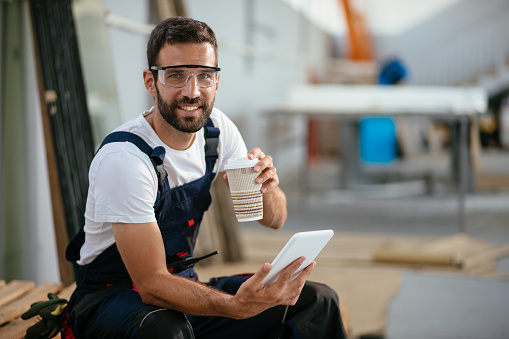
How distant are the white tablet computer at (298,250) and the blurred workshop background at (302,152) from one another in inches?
58.3

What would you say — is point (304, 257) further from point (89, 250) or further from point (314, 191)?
point (314, 191)

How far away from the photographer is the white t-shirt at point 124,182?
5.59 ft

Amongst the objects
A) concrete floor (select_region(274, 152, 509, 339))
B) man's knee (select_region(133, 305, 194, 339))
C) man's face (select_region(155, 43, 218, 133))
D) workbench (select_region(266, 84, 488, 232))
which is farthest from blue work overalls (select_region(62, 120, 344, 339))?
workbench (select_region(266, 84, 488, 232))

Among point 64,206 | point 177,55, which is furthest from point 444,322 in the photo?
point 177,55

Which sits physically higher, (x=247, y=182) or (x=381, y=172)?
(x=247, y=182)

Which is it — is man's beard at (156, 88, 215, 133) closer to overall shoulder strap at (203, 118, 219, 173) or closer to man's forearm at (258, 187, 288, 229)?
overall shoulder strap at (203, 118, 219, 173)

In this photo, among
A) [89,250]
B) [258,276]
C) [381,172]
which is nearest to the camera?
[258,276]

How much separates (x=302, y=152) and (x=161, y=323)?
393 inches

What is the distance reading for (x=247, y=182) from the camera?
A: 69.5 inches

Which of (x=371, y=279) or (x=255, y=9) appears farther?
(x=255, y=9)

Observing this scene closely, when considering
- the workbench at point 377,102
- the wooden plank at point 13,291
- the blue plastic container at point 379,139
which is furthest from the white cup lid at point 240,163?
the blue plastic container at point 379,139

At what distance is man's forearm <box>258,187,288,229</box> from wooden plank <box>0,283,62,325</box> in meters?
0.89

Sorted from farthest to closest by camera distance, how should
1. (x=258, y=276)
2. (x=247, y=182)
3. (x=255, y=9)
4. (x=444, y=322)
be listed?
1. (x=255, y=9)
2. (x=444, y=322)
3. (x=247, y=182)
4. (x=258, y=276)

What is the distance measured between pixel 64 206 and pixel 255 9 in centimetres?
486
